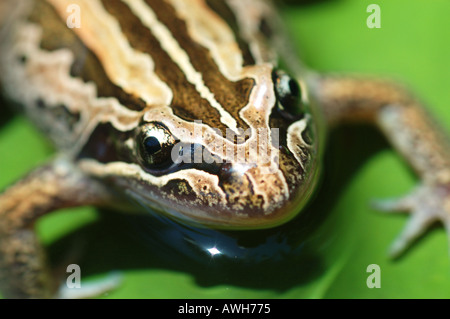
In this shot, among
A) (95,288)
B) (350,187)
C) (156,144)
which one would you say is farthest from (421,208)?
(95,288)

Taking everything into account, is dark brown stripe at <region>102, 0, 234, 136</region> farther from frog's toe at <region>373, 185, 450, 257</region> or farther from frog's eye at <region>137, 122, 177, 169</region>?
frog's toe at <region>373, 185, 450, 257</region>

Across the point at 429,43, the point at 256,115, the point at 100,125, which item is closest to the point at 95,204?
the point at 100,125

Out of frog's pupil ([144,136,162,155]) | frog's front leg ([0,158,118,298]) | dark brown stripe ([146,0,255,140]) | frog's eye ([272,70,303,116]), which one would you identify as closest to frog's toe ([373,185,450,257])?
frog's eye ([272,70,303,116])

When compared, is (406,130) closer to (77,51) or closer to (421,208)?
(421,208)

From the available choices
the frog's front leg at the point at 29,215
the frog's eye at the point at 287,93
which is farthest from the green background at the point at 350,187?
the frog's eye at the point at 287,93

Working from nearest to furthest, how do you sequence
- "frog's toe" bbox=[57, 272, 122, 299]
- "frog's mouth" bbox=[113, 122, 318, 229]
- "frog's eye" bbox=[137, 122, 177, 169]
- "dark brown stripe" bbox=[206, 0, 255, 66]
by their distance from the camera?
"frog's mouth" bbox=[113, 122, 318, 229] → "frog's eye" bbox=[137, 122, 177, 169] → "dark brown stripe" bbox=[206, 0, 255, 66] → "frog's toe" bbox=[57, 272, 122, 299]

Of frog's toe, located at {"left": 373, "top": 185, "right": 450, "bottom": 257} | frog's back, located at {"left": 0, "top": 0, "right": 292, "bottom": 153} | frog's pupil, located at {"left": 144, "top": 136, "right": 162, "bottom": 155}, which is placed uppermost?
frog's back, located at {"left": 0, "top": 0, "right": 292, "bottom": 153}

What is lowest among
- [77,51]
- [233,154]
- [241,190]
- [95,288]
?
[95,288]
